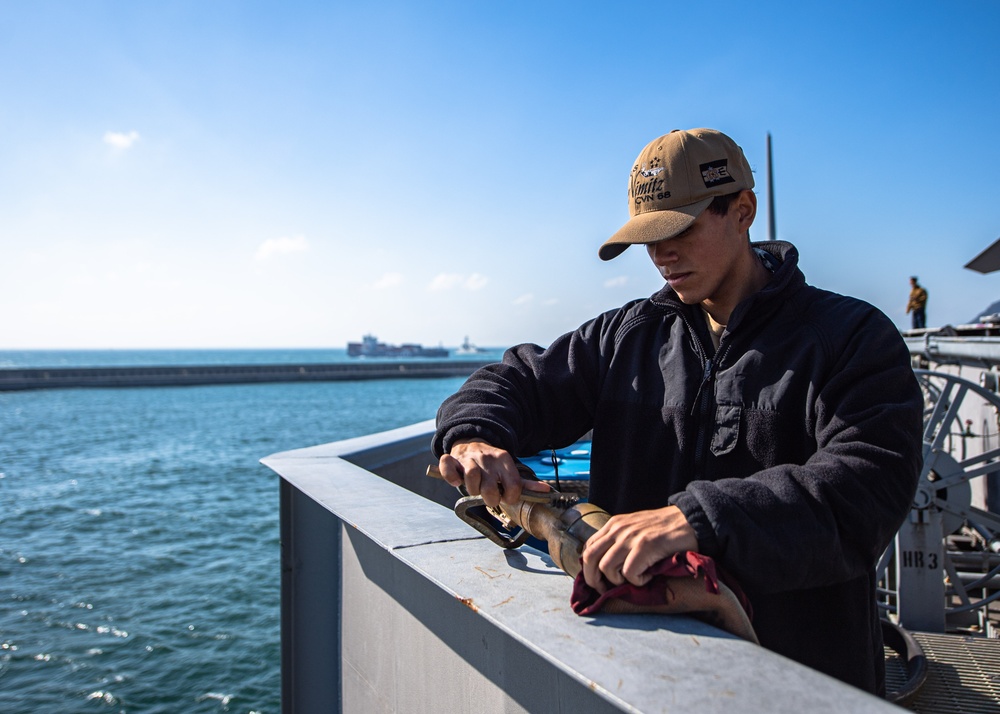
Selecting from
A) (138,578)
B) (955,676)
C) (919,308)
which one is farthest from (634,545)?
(919,308)

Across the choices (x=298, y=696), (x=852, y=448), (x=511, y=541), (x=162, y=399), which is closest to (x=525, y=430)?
(x=511, y=541)

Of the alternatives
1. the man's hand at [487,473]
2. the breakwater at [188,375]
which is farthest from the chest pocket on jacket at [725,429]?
the breakwater at [188,375]

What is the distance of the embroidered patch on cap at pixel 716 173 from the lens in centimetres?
159

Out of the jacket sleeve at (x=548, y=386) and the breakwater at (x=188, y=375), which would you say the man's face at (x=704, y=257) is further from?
the breakwater at (x=188, y=375)

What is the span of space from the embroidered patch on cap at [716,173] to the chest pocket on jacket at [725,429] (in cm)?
51

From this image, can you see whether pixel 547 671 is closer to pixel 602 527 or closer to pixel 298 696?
pixel 602 527

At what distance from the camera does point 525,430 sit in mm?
1950

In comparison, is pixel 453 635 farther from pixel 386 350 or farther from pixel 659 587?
pixel 386 350

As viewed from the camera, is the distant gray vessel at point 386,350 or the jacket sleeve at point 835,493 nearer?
the jacket sleeve at point 835,493

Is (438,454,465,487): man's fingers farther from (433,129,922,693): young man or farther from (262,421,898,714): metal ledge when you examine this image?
(262,421,898,714): metal ledge

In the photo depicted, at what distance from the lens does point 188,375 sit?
65.1m

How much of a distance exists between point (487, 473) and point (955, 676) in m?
3.43

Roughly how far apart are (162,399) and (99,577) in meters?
46.1

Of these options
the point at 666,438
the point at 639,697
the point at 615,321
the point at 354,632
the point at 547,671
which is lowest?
the point at 354,632
